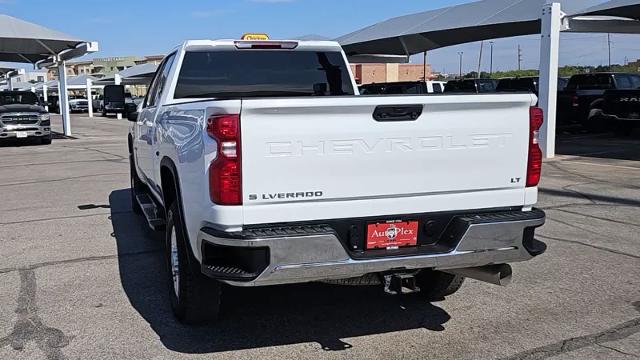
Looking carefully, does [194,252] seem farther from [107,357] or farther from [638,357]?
[638,357]

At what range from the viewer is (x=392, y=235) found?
3811mm

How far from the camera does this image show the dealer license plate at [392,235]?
377 cm

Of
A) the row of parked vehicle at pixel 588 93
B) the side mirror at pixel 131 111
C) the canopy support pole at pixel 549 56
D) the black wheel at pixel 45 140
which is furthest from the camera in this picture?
the black wheel at pixel 45 140

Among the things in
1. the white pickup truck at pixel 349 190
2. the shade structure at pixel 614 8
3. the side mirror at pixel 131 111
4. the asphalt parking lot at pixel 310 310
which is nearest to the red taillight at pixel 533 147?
the white pickup truck at pixel 349 190

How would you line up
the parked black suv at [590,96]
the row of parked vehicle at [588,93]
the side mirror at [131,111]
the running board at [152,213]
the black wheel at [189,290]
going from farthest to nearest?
the parked black suv at [590,96], the row of parked vehicle at [588,93], the side mirror at [131,111], the running board at [152,213], the black wheel at [189,290]

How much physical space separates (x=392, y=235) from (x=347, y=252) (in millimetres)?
334

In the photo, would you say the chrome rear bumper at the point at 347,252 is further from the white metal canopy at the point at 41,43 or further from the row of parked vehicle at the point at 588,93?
the white metal canopy at the point at 41,43

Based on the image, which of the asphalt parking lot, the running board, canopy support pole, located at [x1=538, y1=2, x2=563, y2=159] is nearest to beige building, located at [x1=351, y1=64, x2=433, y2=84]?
canopy support pole, located at [x1=538, y1=2, x2=563, y2=159]

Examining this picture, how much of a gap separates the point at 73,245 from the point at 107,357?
3222 mm

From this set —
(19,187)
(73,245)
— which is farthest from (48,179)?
(73,245)

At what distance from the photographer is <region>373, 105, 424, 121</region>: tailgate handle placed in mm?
3695

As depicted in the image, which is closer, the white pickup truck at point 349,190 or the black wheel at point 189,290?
the white pickup truck at point 349,190

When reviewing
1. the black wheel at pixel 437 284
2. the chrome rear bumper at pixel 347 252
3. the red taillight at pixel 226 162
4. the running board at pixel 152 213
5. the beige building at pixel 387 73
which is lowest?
the black wheel at pixel 437 284

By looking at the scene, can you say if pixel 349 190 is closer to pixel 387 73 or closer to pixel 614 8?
pixel 614 8
